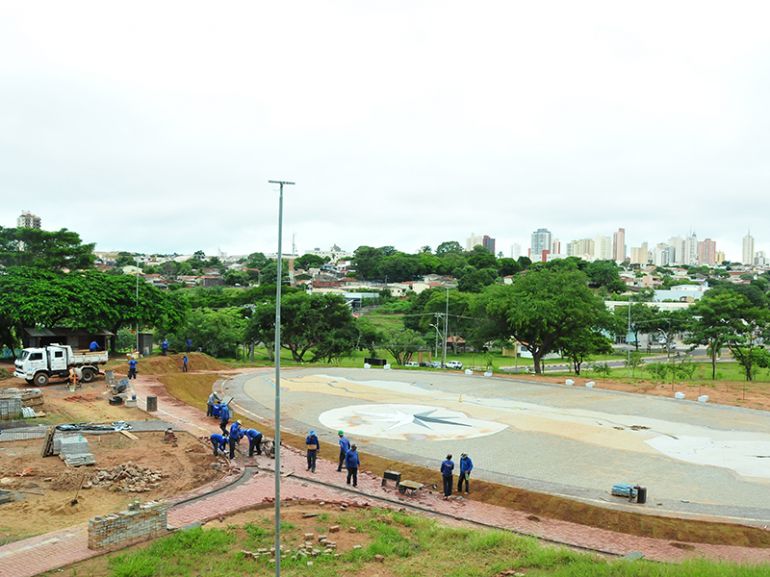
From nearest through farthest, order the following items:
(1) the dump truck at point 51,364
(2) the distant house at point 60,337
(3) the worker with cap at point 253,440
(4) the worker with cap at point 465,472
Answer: (4) the worker with cap at point 465,472
(3) the worker with cap at point 253,440
(1) the dump truck at point 51,364
(2) the distant house at point 60,337

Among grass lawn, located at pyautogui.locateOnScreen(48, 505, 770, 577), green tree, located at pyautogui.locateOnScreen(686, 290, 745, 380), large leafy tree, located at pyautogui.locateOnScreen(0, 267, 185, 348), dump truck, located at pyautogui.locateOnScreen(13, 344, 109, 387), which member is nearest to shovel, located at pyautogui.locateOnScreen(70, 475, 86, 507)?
grass lawn, located at pyautogui.locateOnScreen(48, 505, 770, 577)

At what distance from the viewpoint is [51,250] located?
197 ft

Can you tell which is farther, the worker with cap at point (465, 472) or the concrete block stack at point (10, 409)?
the concrete block stack at point (10, 409)

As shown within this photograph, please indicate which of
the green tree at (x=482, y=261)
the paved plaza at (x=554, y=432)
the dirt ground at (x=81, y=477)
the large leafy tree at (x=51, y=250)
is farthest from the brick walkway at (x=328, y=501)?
the green tree at (x=482, y=261)

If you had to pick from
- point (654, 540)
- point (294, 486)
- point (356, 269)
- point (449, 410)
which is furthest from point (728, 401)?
point (356, 269)

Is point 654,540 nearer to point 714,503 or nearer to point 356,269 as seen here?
point 714,503

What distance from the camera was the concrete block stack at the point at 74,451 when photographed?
21.7 meters

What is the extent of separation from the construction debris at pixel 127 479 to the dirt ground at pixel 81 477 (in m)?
0.18

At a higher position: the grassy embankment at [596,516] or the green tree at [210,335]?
the green tree at [210,335]

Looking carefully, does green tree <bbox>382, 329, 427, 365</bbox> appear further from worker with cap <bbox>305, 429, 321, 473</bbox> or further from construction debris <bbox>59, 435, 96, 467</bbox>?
construction debris <bbox>59, 435, 96, 467</bbox>

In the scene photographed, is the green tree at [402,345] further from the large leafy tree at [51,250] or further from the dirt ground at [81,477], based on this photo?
the dirt ground at [81,477]

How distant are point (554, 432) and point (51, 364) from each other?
27.9 meters

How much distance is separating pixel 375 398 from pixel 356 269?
515 ft

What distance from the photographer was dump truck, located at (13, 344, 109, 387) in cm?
3547
